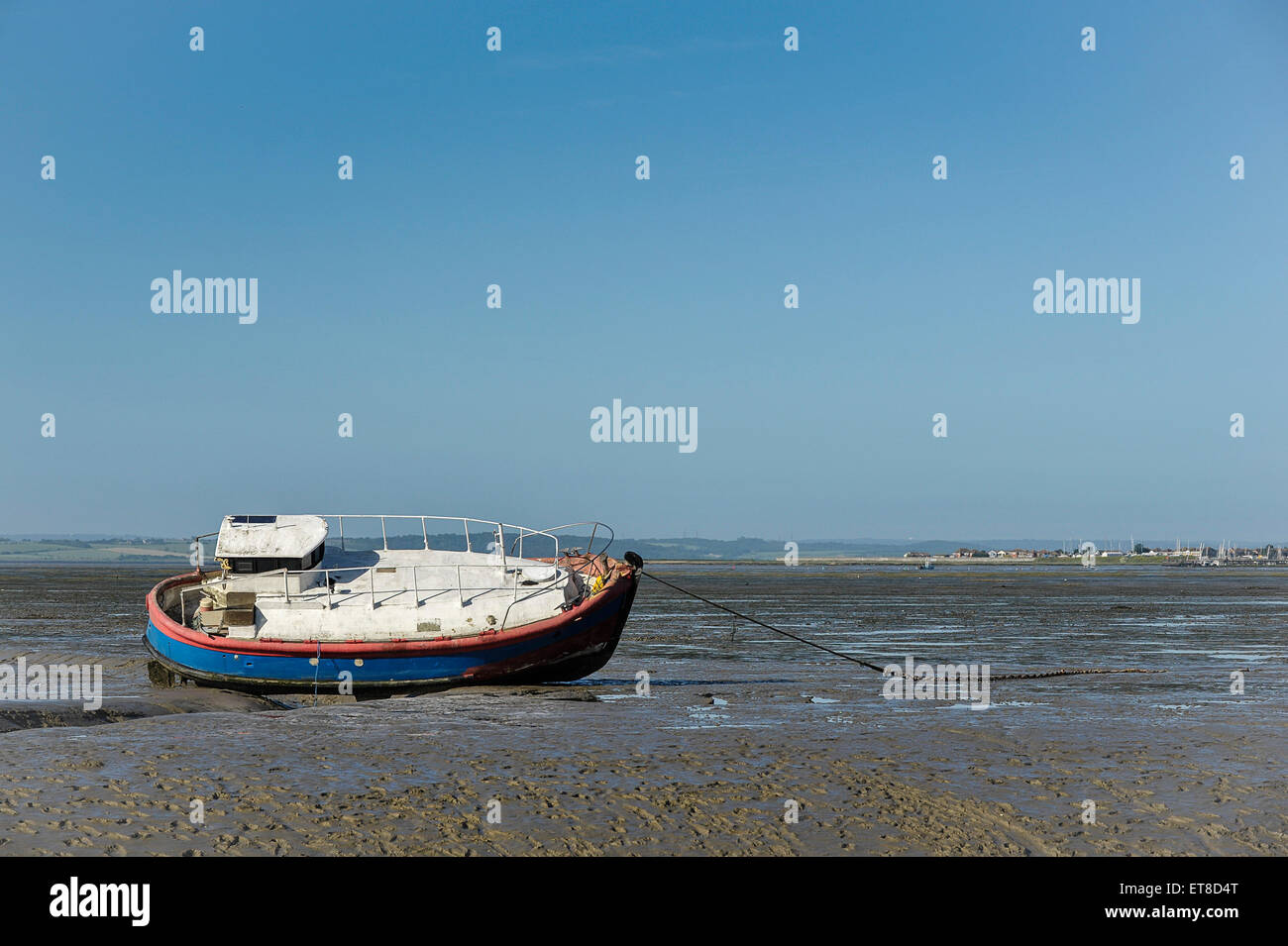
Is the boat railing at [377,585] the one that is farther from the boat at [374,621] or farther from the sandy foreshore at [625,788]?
the sandy foreshore at [625,788]

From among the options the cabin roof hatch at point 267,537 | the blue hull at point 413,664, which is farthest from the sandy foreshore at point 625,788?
the cabin roof hatch at point 267,537

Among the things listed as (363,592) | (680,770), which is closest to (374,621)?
(363,592)

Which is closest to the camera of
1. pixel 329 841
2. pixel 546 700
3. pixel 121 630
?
pixel 329 841

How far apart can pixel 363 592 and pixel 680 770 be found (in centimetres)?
1218

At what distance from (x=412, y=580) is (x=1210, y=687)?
17868 mm

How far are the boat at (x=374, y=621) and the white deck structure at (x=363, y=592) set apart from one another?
0.03m

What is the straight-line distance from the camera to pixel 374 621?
22.9 metres

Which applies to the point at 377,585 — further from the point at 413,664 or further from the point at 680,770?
the point at 680,770

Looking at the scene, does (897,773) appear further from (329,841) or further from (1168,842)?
(329,841)

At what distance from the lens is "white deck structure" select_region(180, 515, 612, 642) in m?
22.9

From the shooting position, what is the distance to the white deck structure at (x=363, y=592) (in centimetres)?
2294

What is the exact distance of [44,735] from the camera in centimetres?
1589

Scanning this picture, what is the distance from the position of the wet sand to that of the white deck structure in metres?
1.75
